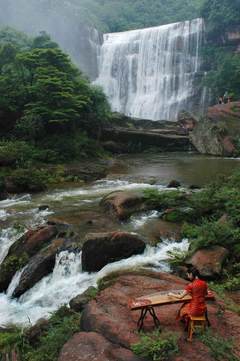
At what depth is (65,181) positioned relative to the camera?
21.7 meters

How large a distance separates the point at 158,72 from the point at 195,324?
4404 centimetres

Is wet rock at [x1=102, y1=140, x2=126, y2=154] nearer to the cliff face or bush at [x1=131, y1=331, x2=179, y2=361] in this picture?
the cliff face

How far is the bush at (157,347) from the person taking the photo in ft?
20.5

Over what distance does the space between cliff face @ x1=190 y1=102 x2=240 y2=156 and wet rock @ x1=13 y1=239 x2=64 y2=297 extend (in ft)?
58.1

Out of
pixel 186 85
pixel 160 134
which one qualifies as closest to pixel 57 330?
pixel 160 134

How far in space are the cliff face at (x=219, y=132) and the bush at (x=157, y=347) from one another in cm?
2191

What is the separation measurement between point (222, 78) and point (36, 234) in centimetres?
3098

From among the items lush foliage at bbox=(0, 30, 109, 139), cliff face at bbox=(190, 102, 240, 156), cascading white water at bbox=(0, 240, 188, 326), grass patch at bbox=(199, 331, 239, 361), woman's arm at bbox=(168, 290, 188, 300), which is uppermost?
lush foliage at bbox=(0, 30, 109, 139)

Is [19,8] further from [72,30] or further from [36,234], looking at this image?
[36,234]

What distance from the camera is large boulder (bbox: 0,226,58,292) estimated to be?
39.9 ft

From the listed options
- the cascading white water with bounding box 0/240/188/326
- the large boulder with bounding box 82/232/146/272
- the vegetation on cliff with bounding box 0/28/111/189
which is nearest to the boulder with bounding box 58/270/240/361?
the cascading white water with bounding box 0/240/188/326

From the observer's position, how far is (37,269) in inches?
464

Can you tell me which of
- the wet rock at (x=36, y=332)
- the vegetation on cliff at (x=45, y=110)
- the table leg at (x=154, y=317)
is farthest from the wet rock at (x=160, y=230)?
the vegetation on cliff at (x=45, y=110)

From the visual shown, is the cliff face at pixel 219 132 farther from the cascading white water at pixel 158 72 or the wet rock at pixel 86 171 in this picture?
→ the cascading white water at pixel 158 72
